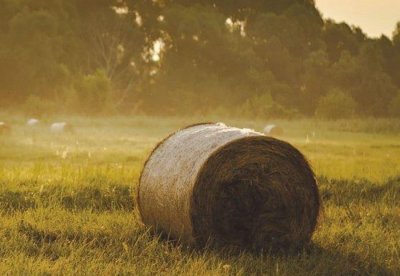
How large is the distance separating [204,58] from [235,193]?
41.6 metres

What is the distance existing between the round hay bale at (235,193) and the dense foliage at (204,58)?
116 feet

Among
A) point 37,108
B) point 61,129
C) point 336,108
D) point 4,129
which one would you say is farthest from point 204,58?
point 4,129

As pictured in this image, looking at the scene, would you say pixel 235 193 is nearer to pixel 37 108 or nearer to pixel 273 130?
pixel 273 130

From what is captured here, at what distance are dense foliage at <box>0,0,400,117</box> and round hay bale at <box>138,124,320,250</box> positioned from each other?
35.4 meters


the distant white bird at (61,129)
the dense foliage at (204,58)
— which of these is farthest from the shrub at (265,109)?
the distant white bird at (61,129)

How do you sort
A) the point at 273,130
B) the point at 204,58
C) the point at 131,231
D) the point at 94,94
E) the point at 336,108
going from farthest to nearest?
1. the point at 204,58
2. the point at 336,108
3. the point at 94,94
4. the point at 273,130
5. the point at 131,231

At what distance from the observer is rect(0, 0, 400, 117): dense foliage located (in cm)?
4550

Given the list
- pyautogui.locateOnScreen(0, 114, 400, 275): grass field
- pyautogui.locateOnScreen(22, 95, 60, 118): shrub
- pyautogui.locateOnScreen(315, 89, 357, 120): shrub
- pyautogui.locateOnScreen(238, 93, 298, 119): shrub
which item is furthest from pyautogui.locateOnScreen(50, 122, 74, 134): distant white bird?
pyautogui.locateOnScreen(315, 89, 357, 120): shrub

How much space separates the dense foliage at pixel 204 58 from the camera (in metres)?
45.5

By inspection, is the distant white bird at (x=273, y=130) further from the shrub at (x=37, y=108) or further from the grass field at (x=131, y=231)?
A: the shrub at (x=37, y=108)

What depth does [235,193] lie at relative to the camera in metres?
6.53

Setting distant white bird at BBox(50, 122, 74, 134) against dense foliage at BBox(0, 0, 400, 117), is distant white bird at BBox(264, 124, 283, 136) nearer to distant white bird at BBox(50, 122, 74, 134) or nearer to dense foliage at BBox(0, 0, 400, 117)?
distant white bird at BBox(50, 122, 74, 134)

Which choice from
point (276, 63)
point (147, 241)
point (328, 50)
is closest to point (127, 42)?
point (276, 63)

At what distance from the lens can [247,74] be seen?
153 ft
